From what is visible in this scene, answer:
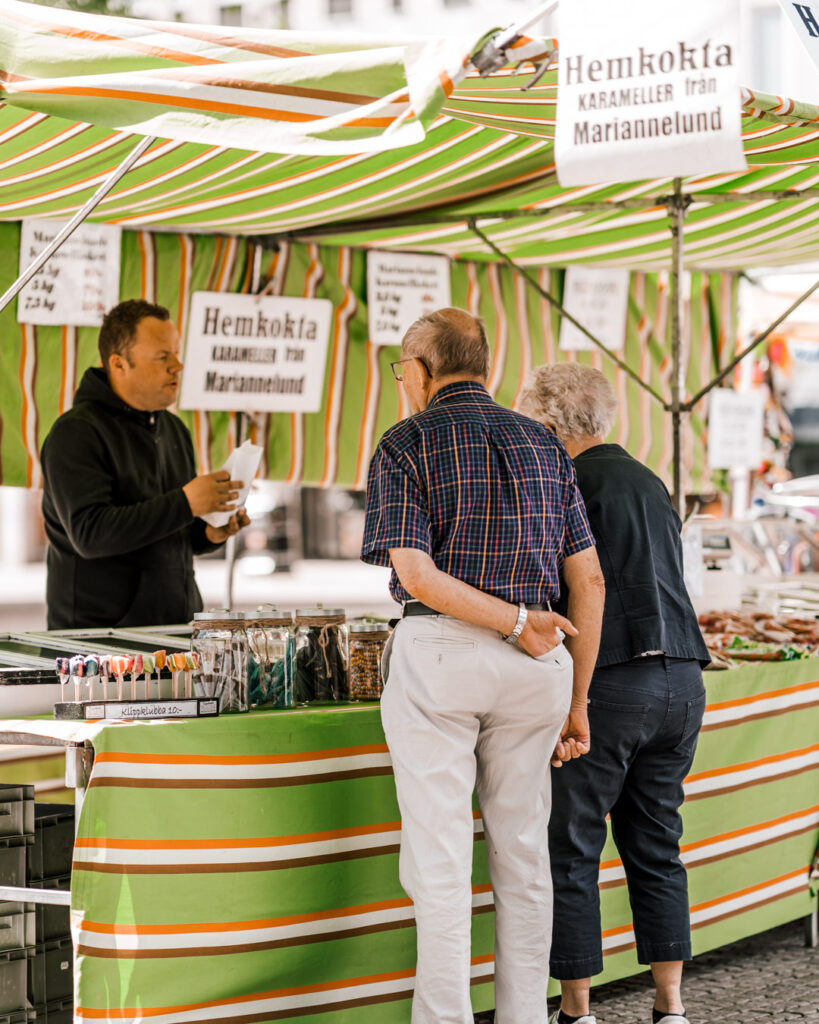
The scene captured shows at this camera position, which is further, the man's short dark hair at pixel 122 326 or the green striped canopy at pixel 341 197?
the man's short dark hair at pixel 122 326

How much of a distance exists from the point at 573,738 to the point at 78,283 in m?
3.20

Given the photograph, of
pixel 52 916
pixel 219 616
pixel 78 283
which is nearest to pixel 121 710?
pixel 219 616

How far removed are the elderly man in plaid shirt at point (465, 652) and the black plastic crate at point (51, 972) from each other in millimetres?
936

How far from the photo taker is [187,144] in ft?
13.2

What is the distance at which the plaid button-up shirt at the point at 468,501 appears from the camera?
9.82 ft

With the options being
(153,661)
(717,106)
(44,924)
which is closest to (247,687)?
(153,661)

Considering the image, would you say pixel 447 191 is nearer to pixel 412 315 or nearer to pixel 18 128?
pixel 412 315

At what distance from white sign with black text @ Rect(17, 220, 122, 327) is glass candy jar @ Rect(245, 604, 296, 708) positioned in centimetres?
254

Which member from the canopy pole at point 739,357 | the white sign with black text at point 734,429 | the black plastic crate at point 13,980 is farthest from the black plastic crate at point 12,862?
the white sign with black text at point 734,429

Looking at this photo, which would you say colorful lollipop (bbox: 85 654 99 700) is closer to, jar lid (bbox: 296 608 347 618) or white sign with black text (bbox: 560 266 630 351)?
jar lid (bbox: 296 608 347 618)

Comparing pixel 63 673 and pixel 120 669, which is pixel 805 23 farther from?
pixel 63 673

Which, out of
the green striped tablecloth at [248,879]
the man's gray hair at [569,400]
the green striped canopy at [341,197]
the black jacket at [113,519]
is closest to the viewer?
the green striped canopy at [341,197]

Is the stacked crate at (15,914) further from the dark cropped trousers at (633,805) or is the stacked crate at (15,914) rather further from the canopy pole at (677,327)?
the canopy pole at (677,327)

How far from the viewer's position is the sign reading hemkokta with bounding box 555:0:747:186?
2.72 m
